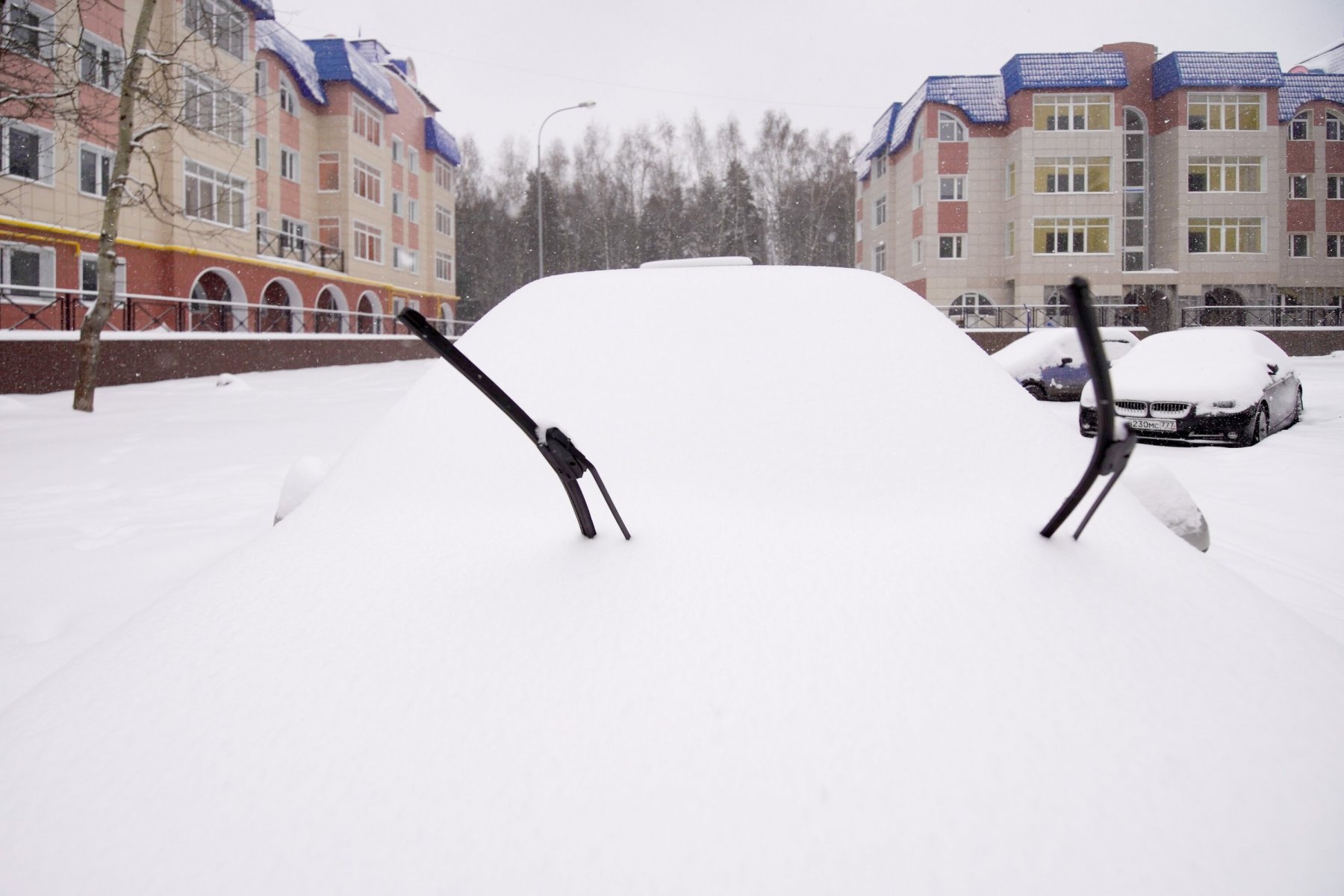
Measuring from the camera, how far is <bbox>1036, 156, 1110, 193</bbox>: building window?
31953 mm

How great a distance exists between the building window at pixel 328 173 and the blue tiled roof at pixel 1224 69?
32618 millimetres

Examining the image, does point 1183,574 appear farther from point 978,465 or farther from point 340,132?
point 340,132

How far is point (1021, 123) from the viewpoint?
31906mm

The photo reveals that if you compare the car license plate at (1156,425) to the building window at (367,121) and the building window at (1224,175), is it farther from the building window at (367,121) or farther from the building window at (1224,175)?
the building window at (367,121)

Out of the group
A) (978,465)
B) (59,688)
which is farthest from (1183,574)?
(59,688)

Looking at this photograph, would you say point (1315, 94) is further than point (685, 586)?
Yes

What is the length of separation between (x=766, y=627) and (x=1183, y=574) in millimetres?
928

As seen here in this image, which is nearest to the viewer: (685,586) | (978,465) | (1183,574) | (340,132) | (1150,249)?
(685,586)

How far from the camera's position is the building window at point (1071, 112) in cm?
3153

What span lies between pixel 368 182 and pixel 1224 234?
34.3m

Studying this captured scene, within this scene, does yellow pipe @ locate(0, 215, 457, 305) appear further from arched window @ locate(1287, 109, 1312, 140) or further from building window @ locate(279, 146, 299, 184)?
arched window @ locate(1287, 109, 1312, 140)

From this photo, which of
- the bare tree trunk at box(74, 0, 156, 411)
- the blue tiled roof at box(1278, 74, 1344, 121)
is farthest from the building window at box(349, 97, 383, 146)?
the blue tiled roof at box(1278, 74, 1344, 121)

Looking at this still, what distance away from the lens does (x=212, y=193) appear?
23.0m

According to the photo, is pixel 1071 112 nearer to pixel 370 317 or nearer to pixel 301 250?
pixel 370 317
